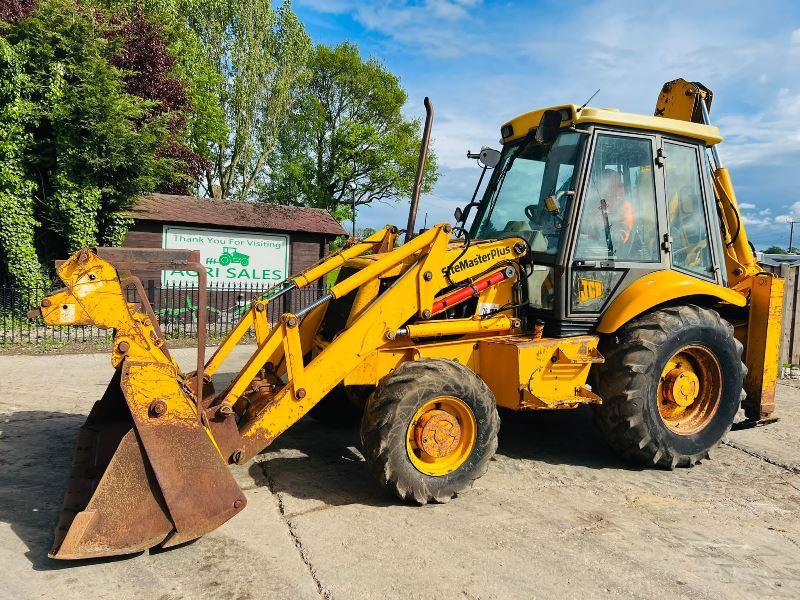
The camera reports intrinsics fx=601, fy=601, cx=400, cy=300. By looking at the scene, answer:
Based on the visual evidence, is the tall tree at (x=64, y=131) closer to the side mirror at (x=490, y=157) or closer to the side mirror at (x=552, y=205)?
the side mirror at (x=490, y=157)

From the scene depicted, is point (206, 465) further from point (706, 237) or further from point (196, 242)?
point (196, 242)

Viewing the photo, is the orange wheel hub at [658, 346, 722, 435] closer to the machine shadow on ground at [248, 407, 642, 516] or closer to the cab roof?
the machine shadow on ground at [248, 407, 642, 516]

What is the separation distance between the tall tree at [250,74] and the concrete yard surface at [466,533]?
22.2m

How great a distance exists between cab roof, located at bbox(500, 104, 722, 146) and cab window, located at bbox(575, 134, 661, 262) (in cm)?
13

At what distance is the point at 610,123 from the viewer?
186 inches

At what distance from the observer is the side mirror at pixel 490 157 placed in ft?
17.5

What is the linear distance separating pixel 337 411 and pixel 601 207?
2.96 metres

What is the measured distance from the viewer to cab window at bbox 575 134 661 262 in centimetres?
473

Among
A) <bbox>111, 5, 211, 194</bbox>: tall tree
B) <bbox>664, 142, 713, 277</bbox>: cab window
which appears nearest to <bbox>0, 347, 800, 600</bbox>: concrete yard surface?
<bbox>664, 142, 713, 277</bbox>: cab window

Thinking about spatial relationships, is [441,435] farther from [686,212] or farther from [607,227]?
[686,212]

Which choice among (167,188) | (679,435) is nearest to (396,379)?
(679,435)

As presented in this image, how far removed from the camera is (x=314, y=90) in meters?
33.6

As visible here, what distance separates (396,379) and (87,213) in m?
11.8

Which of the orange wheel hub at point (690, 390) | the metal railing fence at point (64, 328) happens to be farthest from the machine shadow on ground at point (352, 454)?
the metal railing fence at point (64, 328)
